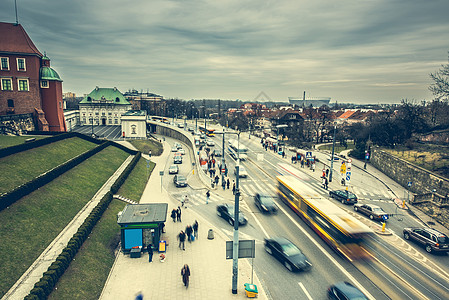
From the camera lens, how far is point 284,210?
89.1ft

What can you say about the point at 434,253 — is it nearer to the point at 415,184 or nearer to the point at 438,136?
the point at 415,184

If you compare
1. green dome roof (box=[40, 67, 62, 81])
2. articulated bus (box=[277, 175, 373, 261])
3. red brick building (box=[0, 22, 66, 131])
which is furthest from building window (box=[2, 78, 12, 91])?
articulated bus (box=[277, 175, 373, 261])

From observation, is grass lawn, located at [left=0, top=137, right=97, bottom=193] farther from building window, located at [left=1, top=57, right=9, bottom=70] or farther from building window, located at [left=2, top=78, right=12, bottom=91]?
building window, located at [left=1, top=57, right=9, bottom=70]

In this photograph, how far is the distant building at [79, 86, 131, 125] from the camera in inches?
3888

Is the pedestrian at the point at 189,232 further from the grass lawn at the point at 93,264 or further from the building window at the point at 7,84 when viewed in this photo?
the building window at the point at 7,84

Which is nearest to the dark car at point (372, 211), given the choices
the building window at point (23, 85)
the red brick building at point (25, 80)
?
the red brick building at point (25, 80)

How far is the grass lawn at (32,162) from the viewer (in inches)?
833

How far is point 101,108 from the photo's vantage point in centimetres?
9956

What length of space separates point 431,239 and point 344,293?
1166 centimetres

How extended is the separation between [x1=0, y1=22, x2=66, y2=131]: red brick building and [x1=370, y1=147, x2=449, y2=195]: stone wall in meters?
57.3

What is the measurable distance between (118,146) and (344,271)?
135ft

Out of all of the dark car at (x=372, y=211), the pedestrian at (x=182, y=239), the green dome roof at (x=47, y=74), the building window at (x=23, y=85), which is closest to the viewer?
the pedestrian at (x=182, y=239)

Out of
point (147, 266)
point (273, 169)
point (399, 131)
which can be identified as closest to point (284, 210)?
point (147, 266)

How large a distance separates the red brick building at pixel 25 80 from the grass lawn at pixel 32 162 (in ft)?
51.0
